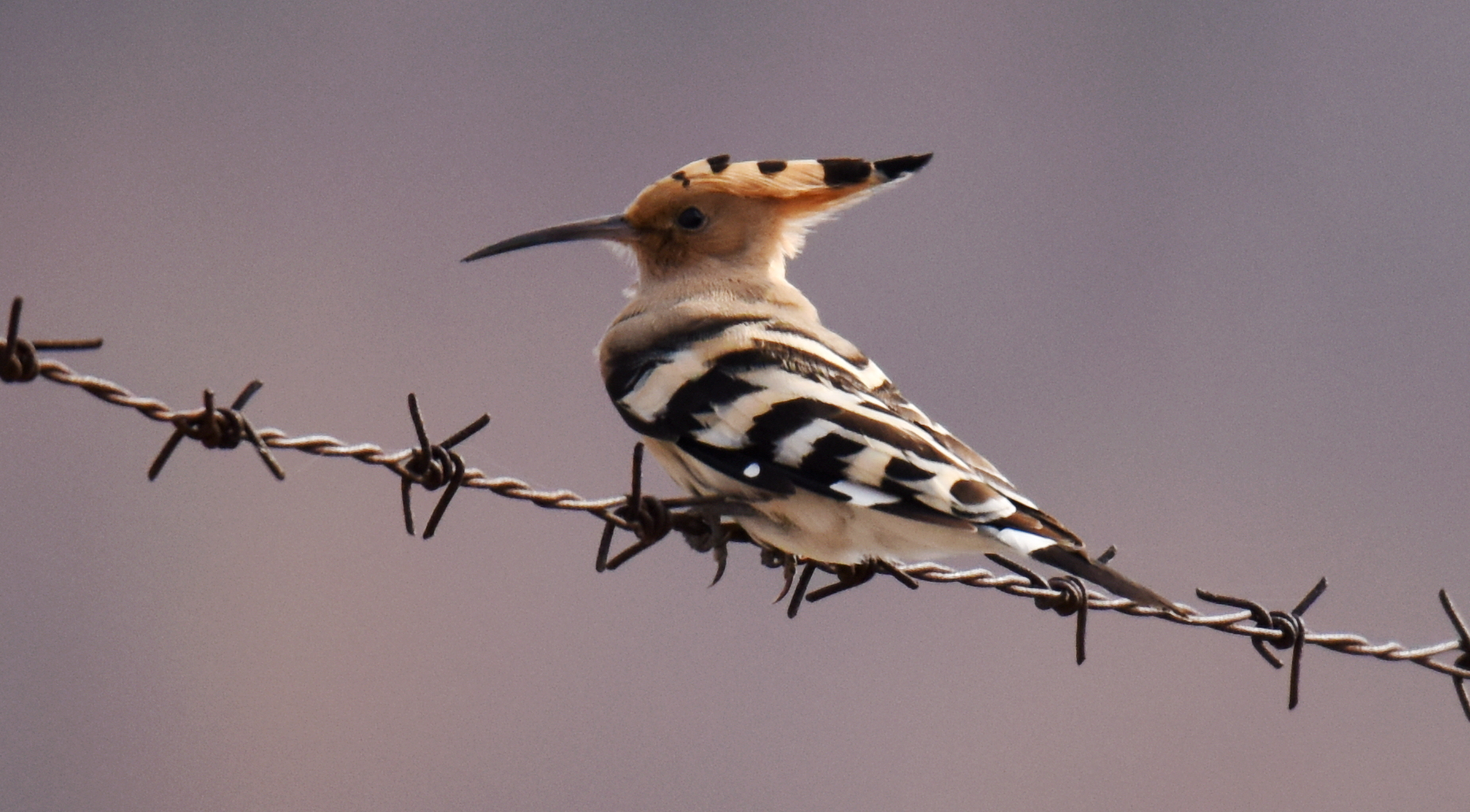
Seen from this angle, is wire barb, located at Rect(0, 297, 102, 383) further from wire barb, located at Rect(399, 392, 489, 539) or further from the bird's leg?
the bird's leg

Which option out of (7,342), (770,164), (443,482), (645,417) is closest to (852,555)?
(645,417)

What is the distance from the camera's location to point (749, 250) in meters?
2.40

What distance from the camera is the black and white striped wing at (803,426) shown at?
5.48 ft

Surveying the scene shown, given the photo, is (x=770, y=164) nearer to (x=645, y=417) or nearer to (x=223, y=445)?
(x=645, y=417)

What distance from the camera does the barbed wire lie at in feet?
3.88

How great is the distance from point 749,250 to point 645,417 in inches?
24.1

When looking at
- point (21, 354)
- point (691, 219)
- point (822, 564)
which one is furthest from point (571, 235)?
point (21, 354)

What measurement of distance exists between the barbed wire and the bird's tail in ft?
0.26

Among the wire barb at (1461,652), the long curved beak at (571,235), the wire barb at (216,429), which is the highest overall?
the long curved beak at (571,235)

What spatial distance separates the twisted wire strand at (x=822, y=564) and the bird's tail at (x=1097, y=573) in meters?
0.08

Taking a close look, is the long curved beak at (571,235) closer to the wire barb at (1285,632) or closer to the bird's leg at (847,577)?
the bird's leg at (847,577)

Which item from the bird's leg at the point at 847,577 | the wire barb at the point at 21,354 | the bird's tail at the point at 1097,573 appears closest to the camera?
the wire barb at the point at 21,354

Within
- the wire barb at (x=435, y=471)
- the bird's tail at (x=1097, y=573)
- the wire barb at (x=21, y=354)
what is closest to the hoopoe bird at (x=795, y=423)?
the bird's tail at (x=1097, y=573)

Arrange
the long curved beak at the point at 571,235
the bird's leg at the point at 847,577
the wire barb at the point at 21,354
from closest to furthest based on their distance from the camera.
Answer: the wire barb at the point at 21,354 < the bird's leg at the point at 847,577 < the long curved beak at the point at 571,235
